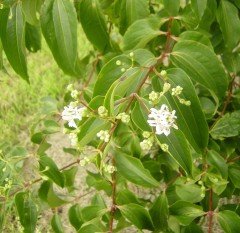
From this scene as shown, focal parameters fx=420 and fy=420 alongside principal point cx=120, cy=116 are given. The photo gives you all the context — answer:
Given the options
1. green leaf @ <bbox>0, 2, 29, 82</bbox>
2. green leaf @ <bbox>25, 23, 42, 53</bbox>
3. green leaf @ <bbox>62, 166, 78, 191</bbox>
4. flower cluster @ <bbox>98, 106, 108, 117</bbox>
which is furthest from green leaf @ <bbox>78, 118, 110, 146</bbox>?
green leaf @ <bbox>25, 23, 42, 53</bbox>

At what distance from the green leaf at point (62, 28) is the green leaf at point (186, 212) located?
49cm

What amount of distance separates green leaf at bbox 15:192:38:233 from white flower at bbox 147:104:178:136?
0.50 meters

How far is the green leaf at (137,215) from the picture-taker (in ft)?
3.56

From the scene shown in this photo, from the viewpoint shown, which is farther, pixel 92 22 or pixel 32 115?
pixel 32 115

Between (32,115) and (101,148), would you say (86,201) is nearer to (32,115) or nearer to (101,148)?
(32,115)

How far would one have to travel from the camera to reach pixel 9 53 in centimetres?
104

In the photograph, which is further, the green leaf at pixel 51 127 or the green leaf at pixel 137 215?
the green leaf at pixel 51 127

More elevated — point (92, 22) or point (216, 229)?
point (92, 22)

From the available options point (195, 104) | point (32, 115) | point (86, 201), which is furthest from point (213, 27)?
point (32, 115)

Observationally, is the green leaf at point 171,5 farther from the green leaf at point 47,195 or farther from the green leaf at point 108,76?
the green leaf at point 47,195

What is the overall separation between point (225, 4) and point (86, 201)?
137cm

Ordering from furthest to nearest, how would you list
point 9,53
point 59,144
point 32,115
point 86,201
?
point 32,115, point 59,144, point 86,201, point 9,53

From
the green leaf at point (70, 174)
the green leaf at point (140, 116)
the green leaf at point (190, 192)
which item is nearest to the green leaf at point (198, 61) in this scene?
the green leaf at point (140, 116)

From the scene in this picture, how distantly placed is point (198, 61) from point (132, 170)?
305 millimetres
